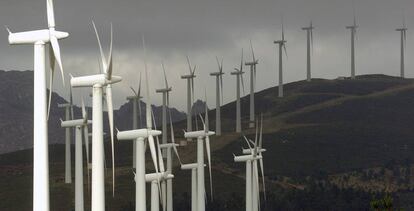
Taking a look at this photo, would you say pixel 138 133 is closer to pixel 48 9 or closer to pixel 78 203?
pixel 78 203

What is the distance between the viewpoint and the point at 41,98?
66125 millimetres

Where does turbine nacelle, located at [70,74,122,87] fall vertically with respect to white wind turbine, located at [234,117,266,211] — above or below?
above

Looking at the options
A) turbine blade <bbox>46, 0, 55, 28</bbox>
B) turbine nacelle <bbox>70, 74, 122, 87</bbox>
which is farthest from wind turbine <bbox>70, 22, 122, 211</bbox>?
turbine blade <bbox>46, 0, 55, 28</bbox>

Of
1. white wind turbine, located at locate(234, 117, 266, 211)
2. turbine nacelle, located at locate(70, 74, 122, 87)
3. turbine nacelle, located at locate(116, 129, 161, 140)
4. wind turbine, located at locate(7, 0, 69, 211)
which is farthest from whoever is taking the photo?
white wind turbine, located at locate(234, 117, 266, 211)

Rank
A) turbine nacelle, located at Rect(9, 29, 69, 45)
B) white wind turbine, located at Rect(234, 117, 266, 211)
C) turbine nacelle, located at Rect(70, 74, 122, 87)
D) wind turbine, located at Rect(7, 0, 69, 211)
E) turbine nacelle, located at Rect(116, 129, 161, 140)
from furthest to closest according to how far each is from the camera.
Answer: white wind turbine, located at Rect(234, 117, 266, 211) → turbine nacelle, located at Rect(116, 129, 161, 140) → turbine nacelle, located at Rect(70, 74, 122, 87) → turbine nacelle, located at Rect(9, 29, 69, 45) → wind turbine, located at Rect(7, 0, 69, 211)

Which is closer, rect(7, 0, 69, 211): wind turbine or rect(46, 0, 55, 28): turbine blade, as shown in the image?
rect(7, 0, 69, 211): wind turbine

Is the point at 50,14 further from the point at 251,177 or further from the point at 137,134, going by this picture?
the point at 251,177

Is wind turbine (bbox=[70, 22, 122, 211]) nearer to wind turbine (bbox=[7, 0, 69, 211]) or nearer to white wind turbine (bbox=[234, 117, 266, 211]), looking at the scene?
wind turbine (bbox=[7, 0, 69, 211])

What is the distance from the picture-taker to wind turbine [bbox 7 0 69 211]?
63.9 m

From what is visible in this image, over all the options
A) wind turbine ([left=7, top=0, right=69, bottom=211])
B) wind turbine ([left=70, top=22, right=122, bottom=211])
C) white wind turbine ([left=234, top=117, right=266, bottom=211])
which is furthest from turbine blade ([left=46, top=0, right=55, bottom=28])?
white wind turbine ([left=234, top=117, right=266, bottom=211])

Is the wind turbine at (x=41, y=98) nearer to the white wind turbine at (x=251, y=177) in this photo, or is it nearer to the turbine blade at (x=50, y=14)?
the turbine blade at (x=50, y=14)

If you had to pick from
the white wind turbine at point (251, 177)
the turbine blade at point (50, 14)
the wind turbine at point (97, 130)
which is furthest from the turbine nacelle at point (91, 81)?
the white wind turbine at point (251, 177)

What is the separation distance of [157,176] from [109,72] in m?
39.4

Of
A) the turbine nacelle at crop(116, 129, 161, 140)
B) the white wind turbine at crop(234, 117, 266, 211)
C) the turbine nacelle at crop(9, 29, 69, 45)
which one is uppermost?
the turbine nacelle at crop(9, 29, 69, 45)
